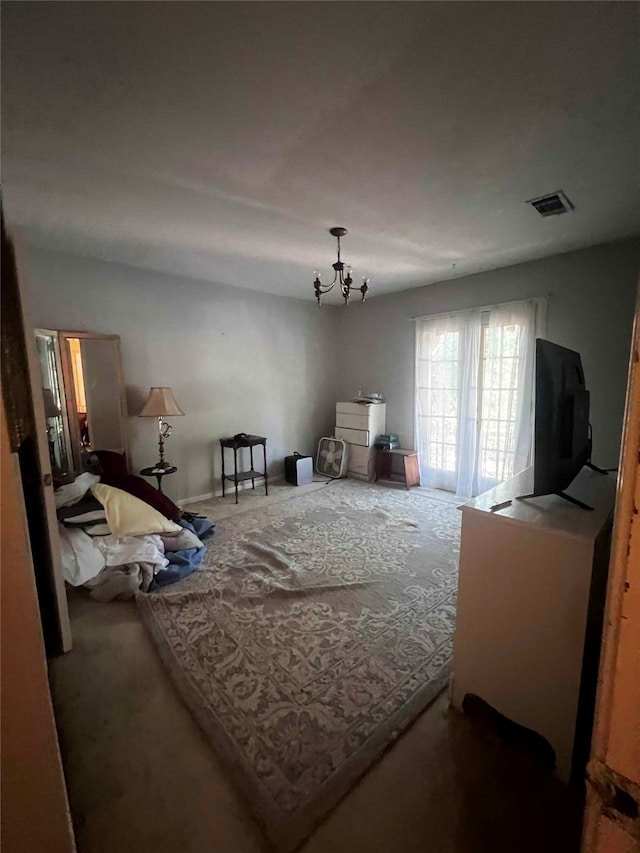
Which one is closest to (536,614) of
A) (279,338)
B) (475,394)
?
(475,394)

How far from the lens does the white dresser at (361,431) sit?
187 inches

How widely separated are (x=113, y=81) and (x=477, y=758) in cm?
282

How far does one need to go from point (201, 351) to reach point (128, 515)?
2079 mm

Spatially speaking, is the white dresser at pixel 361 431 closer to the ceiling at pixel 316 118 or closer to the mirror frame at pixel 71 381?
the ceiling at pixel 316 118

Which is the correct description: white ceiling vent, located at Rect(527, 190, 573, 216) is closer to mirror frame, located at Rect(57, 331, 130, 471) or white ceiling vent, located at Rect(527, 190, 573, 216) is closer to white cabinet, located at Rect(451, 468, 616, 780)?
white cabinet, located at Rect(451, 468, 616, 780)

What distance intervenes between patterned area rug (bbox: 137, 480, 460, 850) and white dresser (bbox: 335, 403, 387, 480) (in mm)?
1619

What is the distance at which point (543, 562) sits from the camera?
1.26 metres

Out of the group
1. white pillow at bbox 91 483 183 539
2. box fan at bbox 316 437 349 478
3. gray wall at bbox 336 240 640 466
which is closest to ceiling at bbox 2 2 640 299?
gray wall at bbox 336 240 640 466

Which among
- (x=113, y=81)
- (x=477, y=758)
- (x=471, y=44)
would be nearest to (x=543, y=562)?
(x=477, y=758)

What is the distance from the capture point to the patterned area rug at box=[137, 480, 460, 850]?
1.29 meters

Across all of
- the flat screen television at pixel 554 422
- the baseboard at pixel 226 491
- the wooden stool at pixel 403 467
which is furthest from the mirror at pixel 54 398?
the wooden stool at pixel 403 467

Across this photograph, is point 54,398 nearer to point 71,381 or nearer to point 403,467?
point 71,381

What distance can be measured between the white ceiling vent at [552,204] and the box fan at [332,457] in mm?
3247

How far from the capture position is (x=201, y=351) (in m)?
4.05
